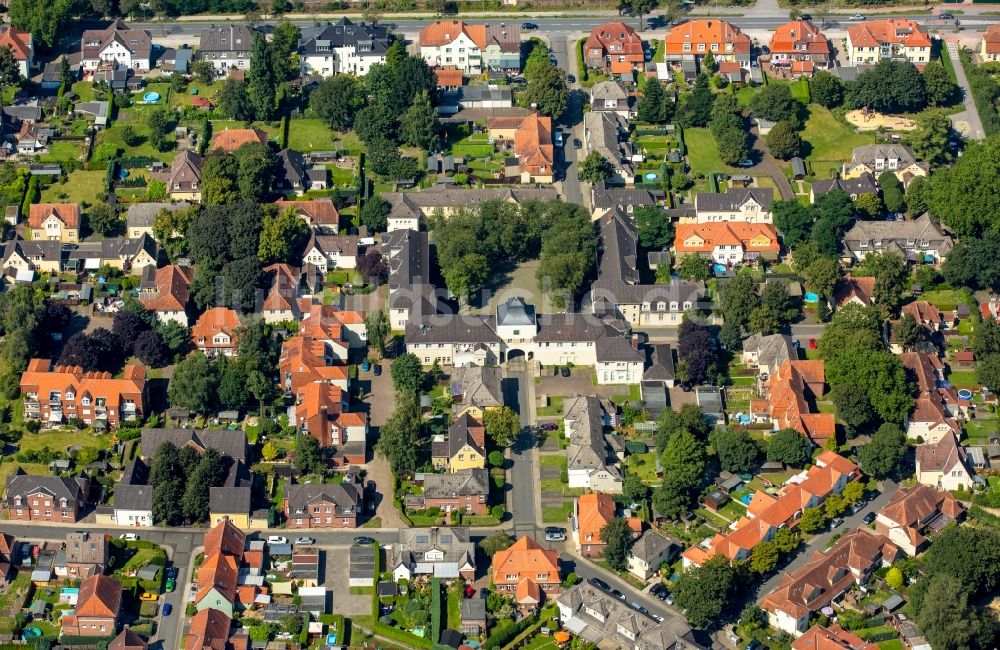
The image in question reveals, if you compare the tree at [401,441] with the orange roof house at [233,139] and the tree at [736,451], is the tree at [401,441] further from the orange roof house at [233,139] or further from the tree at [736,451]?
the orange roof house at [233,139]

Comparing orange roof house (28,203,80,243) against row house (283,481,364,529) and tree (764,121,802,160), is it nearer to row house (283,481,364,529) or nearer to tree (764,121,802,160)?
row house (283,481,364,529)

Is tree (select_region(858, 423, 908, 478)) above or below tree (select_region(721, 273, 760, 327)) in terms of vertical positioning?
below

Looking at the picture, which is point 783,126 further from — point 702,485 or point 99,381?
point 99,381

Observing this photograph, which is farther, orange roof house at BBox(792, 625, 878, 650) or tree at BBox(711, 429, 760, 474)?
tree at BBox(711, 429, 760, 474)

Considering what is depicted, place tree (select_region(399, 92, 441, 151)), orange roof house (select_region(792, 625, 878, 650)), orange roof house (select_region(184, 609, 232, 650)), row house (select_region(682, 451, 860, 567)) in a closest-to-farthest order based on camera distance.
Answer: orange roof house (select_region(792, 625, 878, 650)) < orange roof house (select_region(184, 609, 232, 650)) < row house (select_region(682, 451, 860, 567)) < tree (select_region(399, 92, 441, 151))

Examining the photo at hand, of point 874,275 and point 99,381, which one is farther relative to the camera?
point 874,275

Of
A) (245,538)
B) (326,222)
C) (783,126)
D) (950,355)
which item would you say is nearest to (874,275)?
(950,355)

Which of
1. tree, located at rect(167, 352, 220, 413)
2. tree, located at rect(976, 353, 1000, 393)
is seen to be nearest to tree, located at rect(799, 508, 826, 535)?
tree, located at rect(976, 353, 1000, 393)
